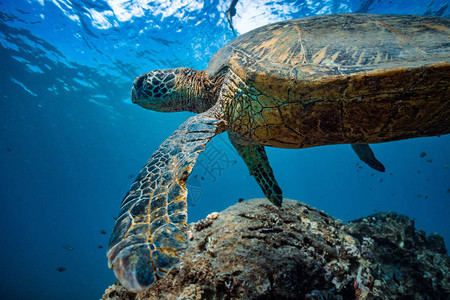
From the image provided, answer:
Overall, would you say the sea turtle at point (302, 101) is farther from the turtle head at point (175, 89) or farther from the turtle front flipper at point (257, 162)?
the turtle front flipper at point (257, 162)

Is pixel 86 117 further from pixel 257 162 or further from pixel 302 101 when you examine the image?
pixel 302 101

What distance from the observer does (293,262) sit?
201 cm

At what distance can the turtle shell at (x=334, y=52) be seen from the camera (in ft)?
5.78

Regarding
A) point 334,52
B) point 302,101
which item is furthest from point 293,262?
point 334,52

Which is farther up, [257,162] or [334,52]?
[334,52]

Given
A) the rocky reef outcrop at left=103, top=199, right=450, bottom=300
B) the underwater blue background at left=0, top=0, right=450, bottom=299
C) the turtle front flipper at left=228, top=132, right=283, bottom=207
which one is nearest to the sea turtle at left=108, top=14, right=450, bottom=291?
the rocky reef outcrop at left=103, top=199, right=450, bottom=300

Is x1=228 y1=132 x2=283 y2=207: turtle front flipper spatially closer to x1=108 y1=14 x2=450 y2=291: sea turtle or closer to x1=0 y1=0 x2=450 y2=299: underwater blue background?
x1=108 y1=14 x2=450 y2=291: sea turtle

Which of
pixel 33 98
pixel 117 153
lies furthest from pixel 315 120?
pixel 117 153

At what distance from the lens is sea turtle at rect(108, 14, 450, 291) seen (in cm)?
132

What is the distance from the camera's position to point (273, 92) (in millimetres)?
2084

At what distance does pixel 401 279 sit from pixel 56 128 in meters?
41.5

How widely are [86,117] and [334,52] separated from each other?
34.0 m

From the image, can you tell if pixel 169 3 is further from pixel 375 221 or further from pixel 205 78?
pixel 375 221

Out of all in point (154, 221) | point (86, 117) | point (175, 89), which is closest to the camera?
point (154, 221)
